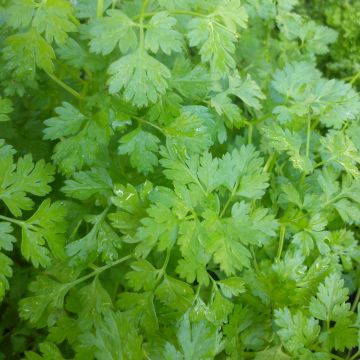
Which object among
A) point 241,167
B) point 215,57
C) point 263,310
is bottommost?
point 263,310

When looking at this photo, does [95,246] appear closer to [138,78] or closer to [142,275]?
[142,275]

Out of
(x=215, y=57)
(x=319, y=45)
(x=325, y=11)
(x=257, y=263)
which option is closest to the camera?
(x=215, y=57)

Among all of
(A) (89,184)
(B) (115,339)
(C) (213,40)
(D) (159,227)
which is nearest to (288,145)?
(C) (213,40)

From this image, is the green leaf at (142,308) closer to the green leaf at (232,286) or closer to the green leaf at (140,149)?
the green leaf at (232,286)

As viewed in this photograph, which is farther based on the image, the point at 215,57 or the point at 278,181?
the point at 278,181

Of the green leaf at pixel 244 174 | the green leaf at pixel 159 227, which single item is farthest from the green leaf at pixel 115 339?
the green leaf at pixel 244 174

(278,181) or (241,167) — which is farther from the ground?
(241,167)

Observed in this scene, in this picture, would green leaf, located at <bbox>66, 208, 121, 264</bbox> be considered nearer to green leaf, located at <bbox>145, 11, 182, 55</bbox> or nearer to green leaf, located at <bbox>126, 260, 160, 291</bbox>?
green leaf, located at <bbox>126, 260, 160, 291</bbox>

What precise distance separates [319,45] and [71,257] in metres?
1.37

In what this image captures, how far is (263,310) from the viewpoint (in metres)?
1.42

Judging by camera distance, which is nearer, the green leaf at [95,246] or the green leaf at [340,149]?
the green leaf at [95,246]

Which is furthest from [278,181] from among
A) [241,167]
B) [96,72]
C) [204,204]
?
[96,72]

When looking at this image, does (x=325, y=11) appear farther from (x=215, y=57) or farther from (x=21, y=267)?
(x=21, y=267)

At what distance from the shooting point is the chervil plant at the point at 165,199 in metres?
1.24
